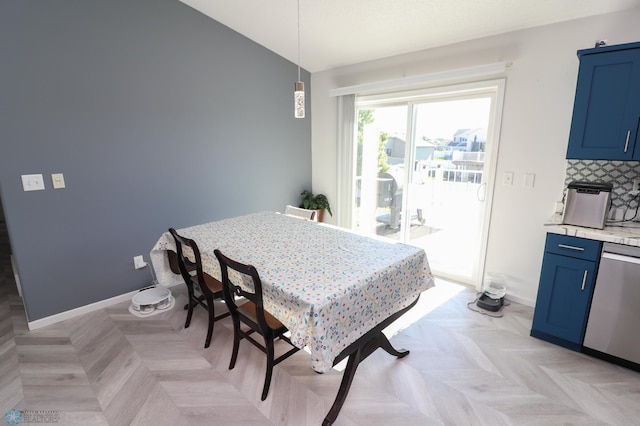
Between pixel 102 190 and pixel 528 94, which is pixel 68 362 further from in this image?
pixel 528 94

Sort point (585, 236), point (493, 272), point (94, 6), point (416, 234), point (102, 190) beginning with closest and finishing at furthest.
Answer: point (585, 236), point (94, 6), point (102, 190), point (493, 272), point (416, 234)

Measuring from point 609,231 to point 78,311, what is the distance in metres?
4.33

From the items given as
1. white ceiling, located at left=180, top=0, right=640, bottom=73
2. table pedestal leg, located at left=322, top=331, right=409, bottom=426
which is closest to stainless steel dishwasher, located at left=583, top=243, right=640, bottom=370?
table pedestal leg, located at left=322, top=331, right=409, bottom=426

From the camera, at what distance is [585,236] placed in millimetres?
2133

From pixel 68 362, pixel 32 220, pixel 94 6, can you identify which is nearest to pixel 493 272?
pixel 68 362

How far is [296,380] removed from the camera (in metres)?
2.05

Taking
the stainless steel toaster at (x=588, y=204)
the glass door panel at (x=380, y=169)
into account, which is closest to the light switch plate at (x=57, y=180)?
the glass door panel at (x=380, y=169)

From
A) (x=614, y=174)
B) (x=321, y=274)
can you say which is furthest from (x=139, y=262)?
(x=614, y=174)

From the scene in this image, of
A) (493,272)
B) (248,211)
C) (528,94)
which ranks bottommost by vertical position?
(493,272)

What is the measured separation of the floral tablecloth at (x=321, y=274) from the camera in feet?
4.85

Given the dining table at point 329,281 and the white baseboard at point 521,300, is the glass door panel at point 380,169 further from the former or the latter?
the dining table at point 329,281

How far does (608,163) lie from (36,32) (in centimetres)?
456

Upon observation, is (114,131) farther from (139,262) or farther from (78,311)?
(78,311)

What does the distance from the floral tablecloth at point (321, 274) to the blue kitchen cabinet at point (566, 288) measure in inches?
40.0
